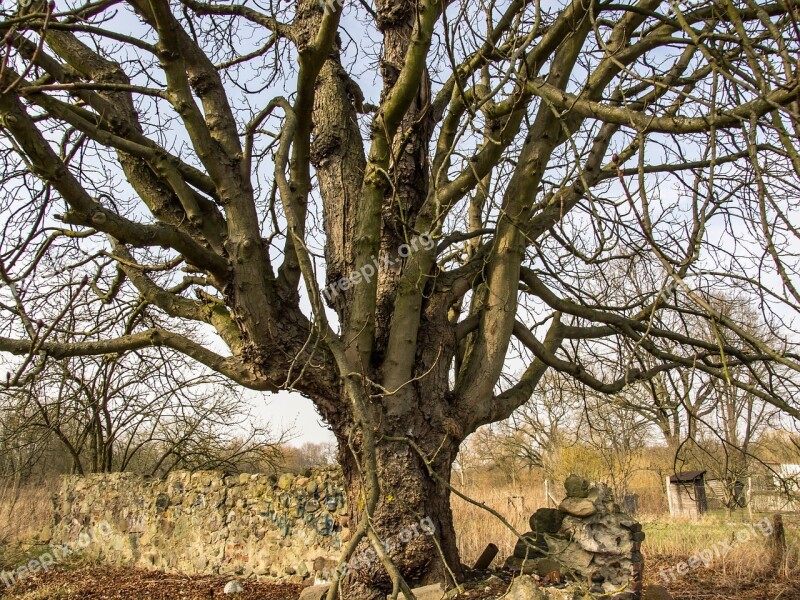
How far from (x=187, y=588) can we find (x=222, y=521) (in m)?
1.18

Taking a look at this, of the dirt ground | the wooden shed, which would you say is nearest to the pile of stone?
the dirt ground

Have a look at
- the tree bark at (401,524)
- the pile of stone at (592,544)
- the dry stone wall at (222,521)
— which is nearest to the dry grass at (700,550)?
the pile of stone at (592,544)

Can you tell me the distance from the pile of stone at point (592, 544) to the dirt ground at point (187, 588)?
1.48 metres

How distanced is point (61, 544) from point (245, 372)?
29.7ft

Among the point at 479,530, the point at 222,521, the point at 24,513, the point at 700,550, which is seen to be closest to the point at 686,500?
the point at 700,550

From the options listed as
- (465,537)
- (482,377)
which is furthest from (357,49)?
(465,537)

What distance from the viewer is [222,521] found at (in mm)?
7863

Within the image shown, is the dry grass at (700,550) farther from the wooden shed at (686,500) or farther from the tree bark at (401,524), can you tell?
the wooden shed at (686,500)

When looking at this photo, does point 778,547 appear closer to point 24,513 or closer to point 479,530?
point 479,530

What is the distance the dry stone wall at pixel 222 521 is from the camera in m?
7.07

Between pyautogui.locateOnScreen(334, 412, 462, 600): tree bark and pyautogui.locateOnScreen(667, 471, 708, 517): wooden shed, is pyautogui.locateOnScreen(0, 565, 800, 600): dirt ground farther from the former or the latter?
pyautogui.locateOnScreen(667, 471, 708, 517): wooden shed

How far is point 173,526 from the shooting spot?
Answer: 8.45 metres

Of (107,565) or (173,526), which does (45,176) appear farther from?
(107,565)

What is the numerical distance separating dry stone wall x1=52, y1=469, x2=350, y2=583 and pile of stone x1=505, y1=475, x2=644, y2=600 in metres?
2.32
